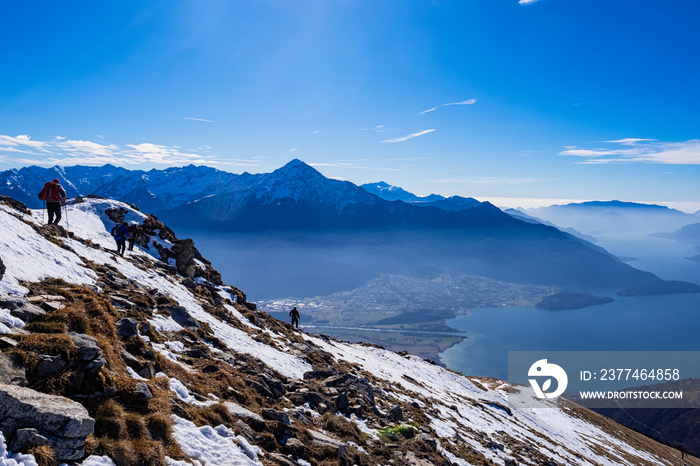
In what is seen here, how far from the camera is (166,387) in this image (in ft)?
36.3

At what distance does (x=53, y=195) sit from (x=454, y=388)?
4687cm

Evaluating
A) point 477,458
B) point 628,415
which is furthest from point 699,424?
point 477,458

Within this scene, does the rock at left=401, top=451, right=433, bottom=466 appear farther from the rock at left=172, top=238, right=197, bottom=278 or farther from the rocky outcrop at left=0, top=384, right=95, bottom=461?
the rock at left=172, top=238, right=197, bottom=278

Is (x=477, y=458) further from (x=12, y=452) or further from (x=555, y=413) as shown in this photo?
(x=555, y=413)

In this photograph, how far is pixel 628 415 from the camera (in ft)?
436

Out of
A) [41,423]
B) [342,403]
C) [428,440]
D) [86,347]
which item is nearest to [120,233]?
[342,403]

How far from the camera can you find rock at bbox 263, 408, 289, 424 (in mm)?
12293

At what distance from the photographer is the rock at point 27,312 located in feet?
32.4

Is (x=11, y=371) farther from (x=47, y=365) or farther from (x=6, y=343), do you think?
(x=6, y=343)

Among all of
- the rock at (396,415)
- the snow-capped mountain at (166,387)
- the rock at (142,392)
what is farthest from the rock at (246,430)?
the rock at (396,415)

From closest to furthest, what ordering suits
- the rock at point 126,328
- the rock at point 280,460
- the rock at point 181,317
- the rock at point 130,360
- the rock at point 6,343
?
1. the rock at point 6,343
2. the rock at point 280,460
3. the rock at point 130,360
4. the rock at point 126,328
5. the rock at point 181,317

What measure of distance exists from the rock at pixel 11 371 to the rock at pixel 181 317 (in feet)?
40.7

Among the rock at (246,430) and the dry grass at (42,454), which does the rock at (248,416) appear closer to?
the rock at (246,430)

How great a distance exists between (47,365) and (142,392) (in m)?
2.20
